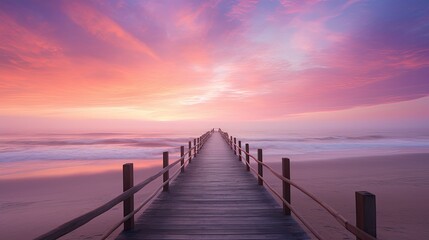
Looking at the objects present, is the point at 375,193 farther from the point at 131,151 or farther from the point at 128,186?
the point at 131,151

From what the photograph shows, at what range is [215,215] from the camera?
564cm

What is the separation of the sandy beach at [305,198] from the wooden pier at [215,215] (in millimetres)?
3461

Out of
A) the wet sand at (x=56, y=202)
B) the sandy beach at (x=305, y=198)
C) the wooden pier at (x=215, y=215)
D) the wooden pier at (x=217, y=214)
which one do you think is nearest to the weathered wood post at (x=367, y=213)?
the wooden pier at (x=217, y=214)

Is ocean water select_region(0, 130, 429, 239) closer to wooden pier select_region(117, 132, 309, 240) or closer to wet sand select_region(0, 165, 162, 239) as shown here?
wet sand select_region(0, 165, 162, 239)

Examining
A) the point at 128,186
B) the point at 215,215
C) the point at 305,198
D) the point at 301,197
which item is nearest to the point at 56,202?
the point at 128,186

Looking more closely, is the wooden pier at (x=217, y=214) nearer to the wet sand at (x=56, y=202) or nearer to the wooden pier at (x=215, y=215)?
the wooden pier at (x=215, y=215)

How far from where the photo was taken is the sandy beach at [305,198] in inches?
362

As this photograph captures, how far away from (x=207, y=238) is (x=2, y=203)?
42.4ft

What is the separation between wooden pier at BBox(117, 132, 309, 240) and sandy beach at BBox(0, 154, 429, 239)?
3.46 meters

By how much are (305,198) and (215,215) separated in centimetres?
824

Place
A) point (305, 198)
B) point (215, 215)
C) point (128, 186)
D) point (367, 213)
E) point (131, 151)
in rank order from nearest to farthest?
point (367, 213), point (128, 186), point (215, 215), point (305, 198), point (131, 151)

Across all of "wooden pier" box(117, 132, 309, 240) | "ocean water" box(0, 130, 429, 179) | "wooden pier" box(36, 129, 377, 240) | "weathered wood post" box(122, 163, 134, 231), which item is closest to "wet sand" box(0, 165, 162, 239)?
"wooden pier" box(117, 132, 309, 240)

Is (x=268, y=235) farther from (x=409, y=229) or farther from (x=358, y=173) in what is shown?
(x=358, y=173)

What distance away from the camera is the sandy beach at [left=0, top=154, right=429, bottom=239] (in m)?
9.20
